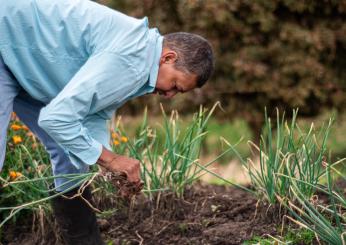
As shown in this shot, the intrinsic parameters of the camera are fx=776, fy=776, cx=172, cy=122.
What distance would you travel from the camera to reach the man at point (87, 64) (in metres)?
3.04

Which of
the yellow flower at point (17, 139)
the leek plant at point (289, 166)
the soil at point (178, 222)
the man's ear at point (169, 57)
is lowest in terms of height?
the soil at point (178, 222)

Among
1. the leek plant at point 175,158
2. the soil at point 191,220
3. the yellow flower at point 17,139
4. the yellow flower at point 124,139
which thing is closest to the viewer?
the soil at point 191,220

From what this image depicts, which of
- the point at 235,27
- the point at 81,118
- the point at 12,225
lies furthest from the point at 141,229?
the point at 235,27

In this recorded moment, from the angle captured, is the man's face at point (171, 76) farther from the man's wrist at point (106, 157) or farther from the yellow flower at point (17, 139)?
the yellow flower at point (17, 139)

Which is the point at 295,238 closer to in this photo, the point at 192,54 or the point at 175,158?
the point at 175,158

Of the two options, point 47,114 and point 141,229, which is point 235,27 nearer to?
point 141,229

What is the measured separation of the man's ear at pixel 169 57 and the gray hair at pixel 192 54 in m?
0.01

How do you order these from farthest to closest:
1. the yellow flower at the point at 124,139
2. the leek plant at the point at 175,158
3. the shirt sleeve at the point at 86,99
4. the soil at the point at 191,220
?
1. the yellow flower at the point at 124,139
2. the leek plant at the point at 175,158
3. the soil at the point at 191,220
4. the shirt sleeve at the point at 86,99

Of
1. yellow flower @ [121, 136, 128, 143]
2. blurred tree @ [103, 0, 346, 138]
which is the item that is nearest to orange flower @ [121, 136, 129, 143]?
yellow flower @ [121, 136, 128, 143]

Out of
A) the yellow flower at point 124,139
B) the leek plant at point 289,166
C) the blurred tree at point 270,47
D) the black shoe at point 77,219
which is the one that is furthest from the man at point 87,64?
the blurred tree at point 270,47

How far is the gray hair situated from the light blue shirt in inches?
2.8

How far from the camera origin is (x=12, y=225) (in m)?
4.31

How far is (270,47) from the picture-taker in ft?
21.5

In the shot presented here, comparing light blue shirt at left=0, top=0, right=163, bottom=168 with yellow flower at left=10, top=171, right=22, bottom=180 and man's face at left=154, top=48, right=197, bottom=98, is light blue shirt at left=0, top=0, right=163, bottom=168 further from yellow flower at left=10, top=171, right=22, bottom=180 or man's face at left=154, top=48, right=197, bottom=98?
yellow flower at left=10, top=171, right=22, bottom=180
